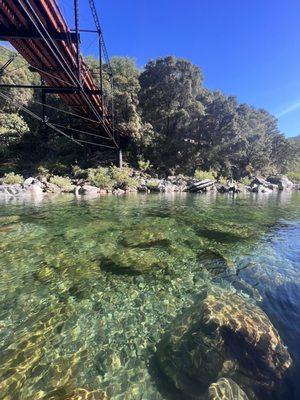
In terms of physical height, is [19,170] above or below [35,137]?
below

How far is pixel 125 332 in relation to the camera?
339 centimetres

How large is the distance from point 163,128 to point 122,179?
12.5 meters

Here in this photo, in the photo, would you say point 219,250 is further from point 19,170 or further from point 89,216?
point 19,170

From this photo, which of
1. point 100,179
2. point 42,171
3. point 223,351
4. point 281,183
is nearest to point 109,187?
point 100,179

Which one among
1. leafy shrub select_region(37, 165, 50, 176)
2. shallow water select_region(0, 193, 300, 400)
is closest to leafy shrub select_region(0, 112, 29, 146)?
leafy shrub select_region(37, 165, 50, 176)

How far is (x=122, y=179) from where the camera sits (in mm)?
26062

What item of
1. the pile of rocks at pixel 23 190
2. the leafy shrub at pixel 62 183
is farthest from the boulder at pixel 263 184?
the pile of rocks at pixel 23 190

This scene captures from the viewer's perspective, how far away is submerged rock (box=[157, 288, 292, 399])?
265 cm

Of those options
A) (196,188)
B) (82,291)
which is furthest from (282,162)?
(82,291)

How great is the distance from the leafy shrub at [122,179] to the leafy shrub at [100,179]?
26.1 inches

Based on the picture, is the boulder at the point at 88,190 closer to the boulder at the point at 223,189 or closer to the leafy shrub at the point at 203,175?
the boulder at the point at 223,189

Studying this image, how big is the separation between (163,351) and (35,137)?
37.8m

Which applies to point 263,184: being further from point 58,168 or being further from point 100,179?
point 58,168

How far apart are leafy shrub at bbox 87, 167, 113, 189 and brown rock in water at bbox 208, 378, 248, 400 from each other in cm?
2265
